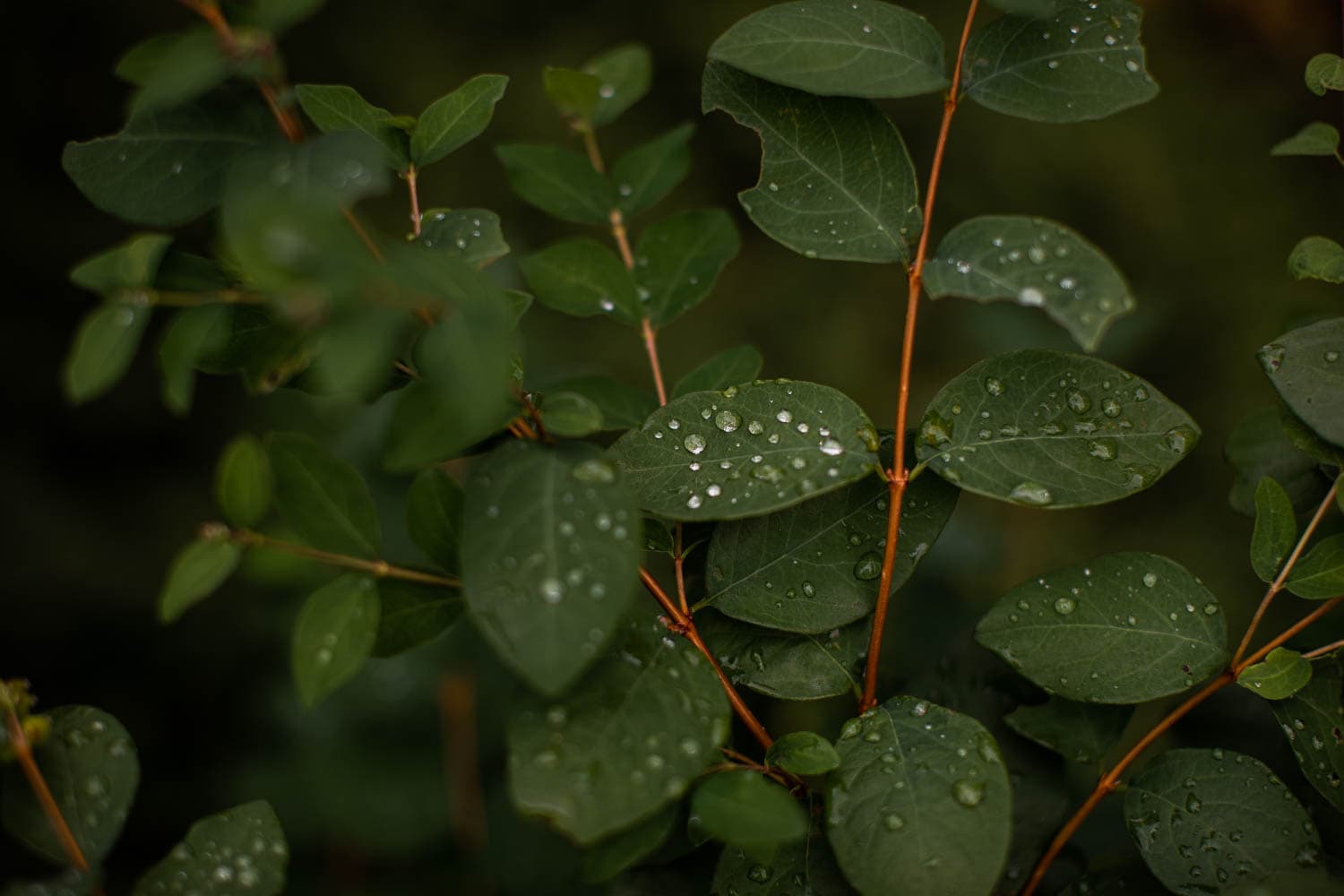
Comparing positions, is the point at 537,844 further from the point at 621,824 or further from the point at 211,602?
the point at 621,824

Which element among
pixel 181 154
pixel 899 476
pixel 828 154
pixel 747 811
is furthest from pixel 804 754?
pixel 181 154

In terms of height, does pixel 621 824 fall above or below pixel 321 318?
below

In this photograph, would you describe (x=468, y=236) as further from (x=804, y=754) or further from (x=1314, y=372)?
(x=1314, y=372)

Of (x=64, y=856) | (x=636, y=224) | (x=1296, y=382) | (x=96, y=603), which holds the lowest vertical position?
(x=96, y=603)

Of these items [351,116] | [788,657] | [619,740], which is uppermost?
[351,116]

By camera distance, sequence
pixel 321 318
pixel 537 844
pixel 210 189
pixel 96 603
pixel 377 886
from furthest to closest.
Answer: pixel 96 603, pixel 377 886, pixel 537 844, pixel 210 189, pixel 321 318

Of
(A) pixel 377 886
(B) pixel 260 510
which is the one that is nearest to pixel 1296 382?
(B) pixel 260 510

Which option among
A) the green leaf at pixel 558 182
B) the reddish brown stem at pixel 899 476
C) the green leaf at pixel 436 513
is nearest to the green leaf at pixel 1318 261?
the reddish brown stem at pixel 899 476
